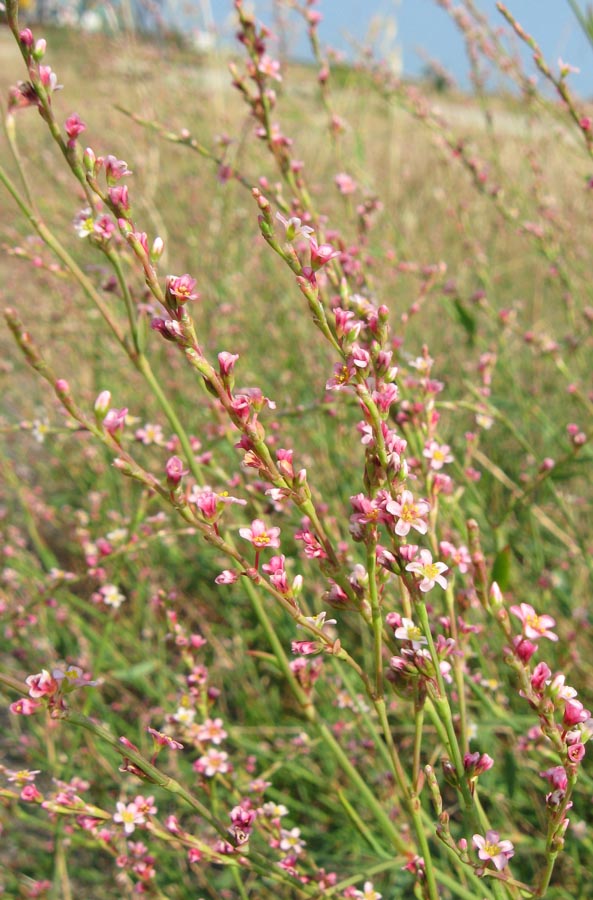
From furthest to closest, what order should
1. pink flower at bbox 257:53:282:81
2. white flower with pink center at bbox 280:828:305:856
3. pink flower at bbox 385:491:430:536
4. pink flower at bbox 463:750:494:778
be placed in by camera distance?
1. pink flower at bbox 257:53:282:81
2. white flower with pink center at bbox 280:828:305:856
3. pink flower at bbox 463:750:494:778
4. pink flower at bbox 385:491:430:536

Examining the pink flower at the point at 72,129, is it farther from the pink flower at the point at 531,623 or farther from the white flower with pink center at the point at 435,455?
the pink flower at the point at 531,623

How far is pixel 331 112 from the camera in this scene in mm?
2049

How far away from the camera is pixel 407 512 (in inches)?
35.4

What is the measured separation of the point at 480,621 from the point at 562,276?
3.21 feet

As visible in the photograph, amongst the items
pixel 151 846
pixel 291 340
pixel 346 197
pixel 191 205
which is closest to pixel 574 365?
pixel 291 340

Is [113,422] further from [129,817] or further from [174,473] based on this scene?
[129,817]

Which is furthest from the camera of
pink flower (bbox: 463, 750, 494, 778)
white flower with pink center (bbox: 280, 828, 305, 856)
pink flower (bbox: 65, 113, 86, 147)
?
white flower with pink center (bbox: 280, 828, 305, 856)

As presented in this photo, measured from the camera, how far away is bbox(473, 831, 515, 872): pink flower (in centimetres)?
94

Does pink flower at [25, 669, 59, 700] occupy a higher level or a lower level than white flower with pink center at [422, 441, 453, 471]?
lower

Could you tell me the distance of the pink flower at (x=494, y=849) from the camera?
94 cm

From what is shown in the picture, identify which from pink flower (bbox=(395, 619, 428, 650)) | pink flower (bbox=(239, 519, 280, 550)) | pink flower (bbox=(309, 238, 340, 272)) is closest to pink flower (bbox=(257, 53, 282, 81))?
pink flower (bbox=(309, 238, 340, 272))

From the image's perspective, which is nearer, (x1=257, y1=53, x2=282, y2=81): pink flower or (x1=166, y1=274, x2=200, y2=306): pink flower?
(x1=166, y1=274, x2=200, y2=306): pink flower

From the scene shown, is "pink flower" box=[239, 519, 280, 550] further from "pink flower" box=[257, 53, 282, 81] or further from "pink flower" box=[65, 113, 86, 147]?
"pink flower" box=[257, 53, 282, 81]

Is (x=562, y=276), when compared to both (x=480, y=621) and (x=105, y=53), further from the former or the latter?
(x=105, y=53)
